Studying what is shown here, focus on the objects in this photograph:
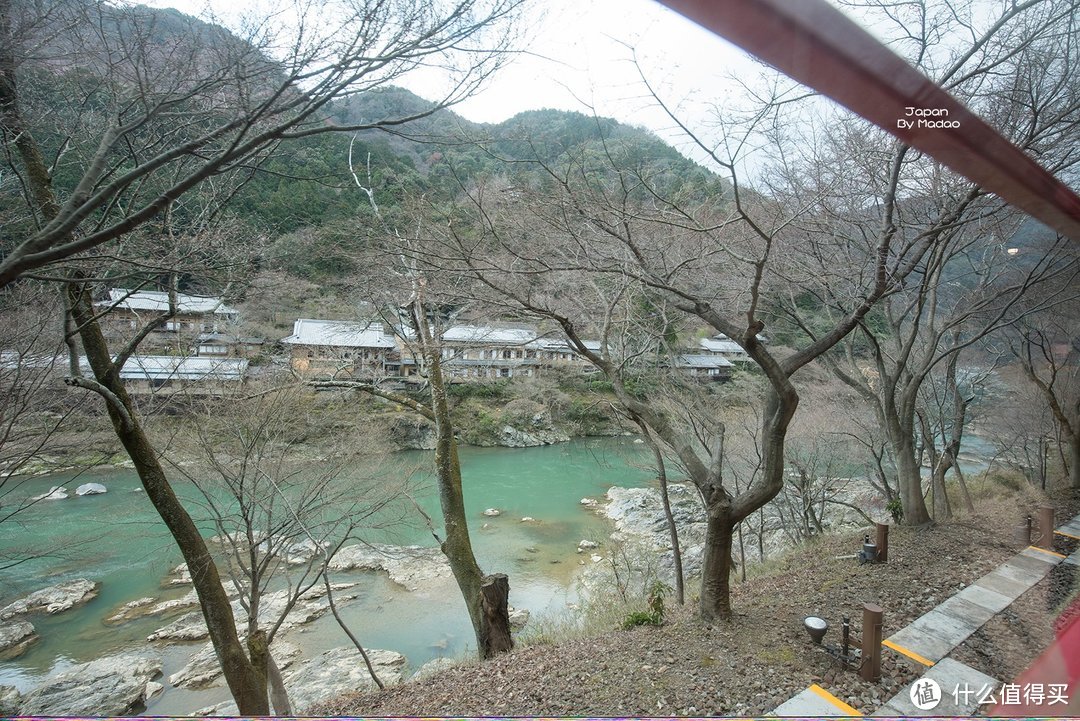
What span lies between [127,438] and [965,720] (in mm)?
4344

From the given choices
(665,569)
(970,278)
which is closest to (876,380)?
(970,278)

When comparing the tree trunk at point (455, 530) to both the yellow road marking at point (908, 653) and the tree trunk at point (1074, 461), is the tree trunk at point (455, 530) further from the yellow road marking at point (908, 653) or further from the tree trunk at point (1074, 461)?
the tree trunk at point (1074, 461)

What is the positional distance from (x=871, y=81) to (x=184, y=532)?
13.9 feet

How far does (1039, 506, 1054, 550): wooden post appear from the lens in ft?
11.0

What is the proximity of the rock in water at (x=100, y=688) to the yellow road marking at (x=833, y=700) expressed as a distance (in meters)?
5.84

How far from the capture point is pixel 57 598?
6.99m

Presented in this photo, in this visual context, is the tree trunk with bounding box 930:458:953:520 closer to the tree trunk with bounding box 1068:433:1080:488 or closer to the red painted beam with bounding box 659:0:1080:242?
the tree trunk with bounding box 1068:433:1080:488

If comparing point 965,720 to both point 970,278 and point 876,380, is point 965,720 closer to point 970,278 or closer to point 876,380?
point 970,278

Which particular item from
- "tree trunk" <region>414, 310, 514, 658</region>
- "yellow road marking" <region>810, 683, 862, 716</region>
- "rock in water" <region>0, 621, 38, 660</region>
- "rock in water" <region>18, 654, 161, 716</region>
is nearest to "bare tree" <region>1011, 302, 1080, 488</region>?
"yellow road marking" <region>810, 683, 862, 716</region>

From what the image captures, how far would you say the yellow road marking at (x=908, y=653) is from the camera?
2.13 meters

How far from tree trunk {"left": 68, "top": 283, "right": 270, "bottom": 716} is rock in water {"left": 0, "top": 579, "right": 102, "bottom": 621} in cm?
605

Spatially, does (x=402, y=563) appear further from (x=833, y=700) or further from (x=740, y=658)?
(x=833, y=700)

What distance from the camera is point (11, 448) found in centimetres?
443

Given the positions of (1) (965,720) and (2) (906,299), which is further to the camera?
(2) (906,299)
